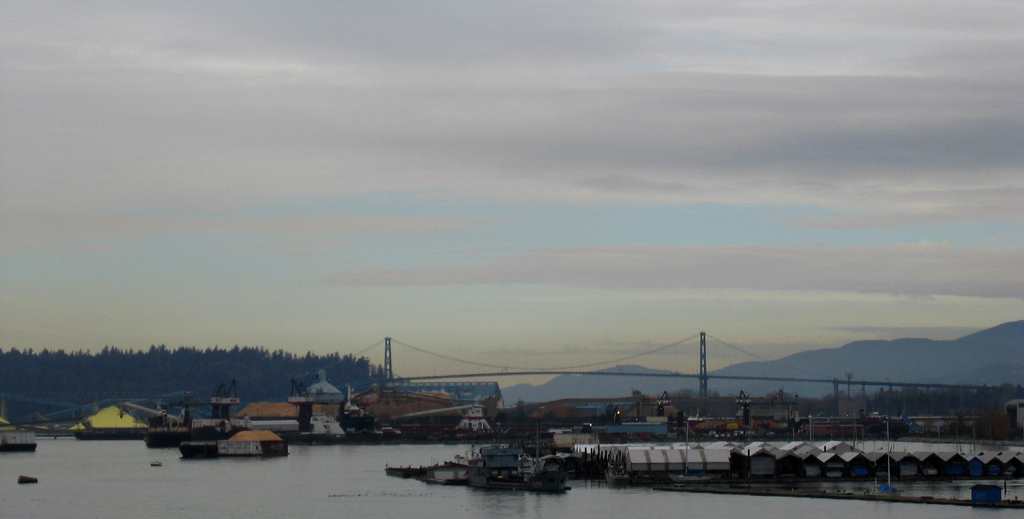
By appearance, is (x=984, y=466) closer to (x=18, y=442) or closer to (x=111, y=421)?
(x=18, y=442)

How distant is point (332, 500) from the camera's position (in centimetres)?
4031

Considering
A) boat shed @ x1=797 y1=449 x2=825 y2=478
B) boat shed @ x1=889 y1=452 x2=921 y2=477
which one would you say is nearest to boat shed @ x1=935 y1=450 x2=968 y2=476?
boat shed @ x1=889 y1=452 x2=921 y2=477

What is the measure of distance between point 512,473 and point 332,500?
6.99 meters

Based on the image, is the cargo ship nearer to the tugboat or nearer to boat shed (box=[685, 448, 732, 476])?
the tugboat

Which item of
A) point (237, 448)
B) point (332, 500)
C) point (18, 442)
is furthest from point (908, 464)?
point (18, 442)

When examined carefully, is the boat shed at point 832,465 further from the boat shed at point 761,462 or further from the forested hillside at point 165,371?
the forested hillside at point 165,371

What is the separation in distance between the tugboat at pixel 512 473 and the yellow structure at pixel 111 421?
8319 centimetres

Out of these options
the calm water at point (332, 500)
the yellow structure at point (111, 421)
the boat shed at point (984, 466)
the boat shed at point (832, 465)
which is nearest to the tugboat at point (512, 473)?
the calm water at point (332, 500)

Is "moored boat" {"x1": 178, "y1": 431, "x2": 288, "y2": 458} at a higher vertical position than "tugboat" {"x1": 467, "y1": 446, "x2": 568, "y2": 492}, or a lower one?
lower

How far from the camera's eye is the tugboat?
137 feet

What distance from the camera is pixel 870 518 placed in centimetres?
3288

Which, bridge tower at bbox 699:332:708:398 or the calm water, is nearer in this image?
the calm water

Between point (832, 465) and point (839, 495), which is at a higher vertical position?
point (832, 465)

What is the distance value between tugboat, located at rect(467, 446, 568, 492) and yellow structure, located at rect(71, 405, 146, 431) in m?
83.2
